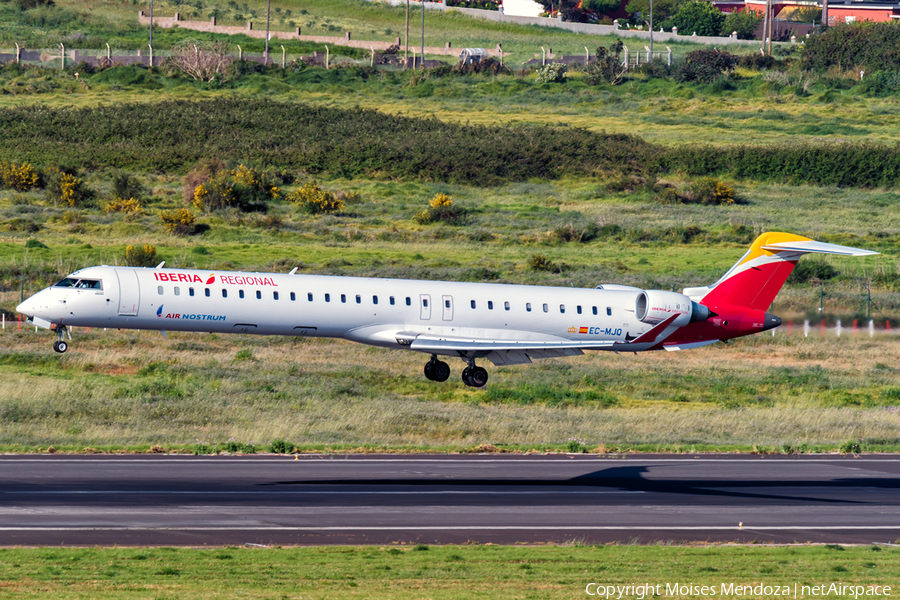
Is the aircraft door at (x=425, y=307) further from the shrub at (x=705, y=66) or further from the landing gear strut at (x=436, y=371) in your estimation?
the shrub at (x=705, y=66)

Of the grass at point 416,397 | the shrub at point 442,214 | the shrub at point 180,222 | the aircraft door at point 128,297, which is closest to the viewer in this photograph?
the aircraft door at point 128,297

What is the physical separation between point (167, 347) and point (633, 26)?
15482 cm

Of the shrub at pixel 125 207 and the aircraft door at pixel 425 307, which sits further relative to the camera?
the shrub at pixel 125 207

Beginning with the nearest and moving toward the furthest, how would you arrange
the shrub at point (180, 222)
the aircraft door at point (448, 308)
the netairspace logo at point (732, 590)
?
the netairspace logo at point (732, 590) → the aircraft door at point (448, 308) → the shrub at point (180, 222)

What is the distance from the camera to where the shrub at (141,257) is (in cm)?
6456

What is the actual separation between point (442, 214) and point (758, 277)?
42.6 meters

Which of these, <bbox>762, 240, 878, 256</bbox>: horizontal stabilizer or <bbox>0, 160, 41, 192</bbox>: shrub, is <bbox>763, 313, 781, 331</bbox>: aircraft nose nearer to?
<bbox>762, 240, 878, 256</bbox>: horizontal stabilizer

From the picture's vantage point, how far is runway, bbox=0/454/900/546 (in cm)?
2708

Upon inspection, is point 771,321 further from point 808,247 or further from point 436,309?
point 436,309

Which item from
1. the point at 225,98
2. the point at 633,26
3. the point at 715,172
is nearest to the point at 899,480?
the point at 715,172

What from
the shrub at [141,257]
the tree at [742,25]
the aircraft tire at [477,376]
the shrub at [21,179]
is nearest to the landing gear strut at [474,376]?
the aircraft tire at [477,376]

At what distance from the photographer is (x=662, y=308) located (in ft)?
130

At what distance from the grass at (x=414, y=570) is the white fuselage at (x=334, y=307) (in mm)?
11130

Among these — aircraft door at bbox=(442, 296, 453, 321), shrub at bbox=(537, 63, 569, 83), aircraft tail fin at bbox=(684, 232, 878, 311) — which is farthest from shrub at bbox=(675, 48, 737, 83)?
aircraft door at bbox=(442, 296, 453, 321)
